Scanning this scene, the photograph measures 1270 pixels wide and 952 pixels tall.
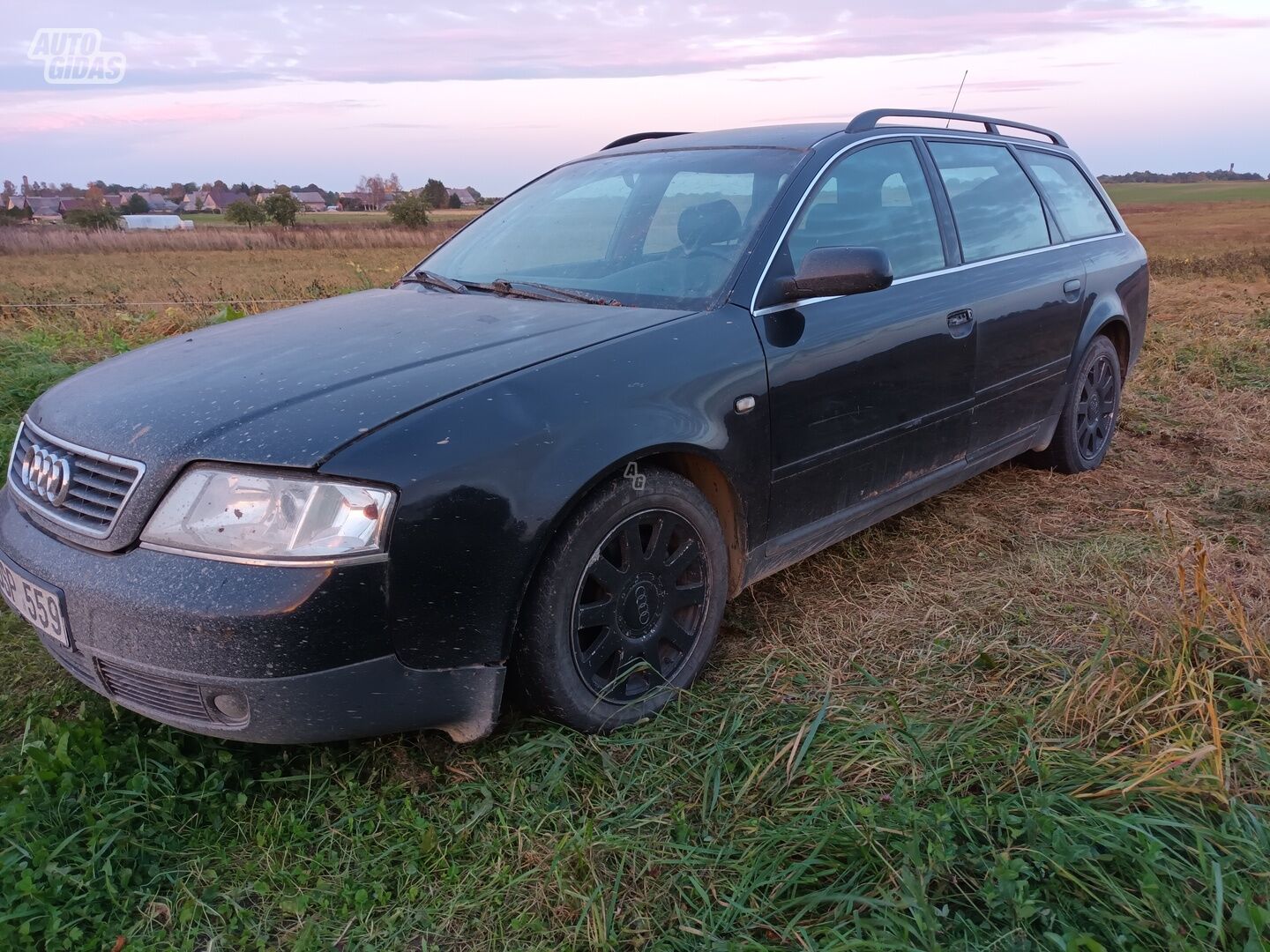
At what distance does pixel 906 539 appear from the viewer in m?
3.83

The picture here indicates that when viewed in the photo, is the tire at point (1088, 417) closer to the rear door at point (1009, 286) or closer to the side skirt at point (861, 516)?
the rear door at point (1009, 286)

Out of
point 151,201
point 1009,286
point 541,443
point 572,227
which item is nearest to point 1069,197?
point 1009,286

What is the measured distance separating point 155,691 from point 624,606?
1091 mm

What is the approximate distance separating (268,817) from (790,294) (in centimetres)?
196

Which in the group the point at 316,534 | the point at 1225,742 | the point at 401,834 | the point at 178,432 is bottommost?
the point at 401,834

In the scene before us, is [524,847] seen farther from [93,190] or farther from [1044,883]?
[93,190]

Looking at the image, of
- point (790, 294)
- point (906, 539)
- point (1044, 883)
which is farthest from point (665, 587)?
point (906, 539)

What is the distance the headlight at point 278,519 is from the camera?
6.25ft

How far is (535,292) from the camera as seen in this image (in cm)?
297

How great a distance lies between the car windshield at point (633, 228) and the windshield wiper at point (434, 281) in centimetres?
3

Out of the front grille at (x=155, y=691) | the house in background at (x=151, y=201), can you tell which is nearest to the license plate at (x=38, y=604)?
the front grille at (x=155, y=691)

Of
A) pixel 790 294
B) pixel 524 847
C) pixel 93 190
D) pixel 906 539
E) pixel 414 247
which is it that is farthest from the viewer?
pixel 93 190

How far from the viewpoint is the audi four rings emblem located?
218cm

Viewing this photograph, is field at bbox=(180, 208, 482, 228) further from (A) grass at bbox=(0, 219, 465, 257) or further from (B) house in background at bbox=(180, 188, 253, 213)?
(A) grass at bbox=(0, 219, 465, 257)
